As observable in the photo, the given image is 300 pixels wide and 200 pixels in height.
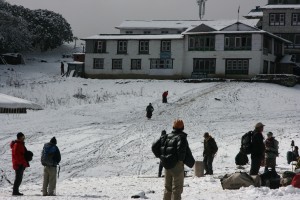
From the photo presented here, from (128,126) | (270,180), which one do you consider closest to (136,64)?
(128,126)

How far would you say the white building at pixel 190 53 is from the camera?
60781mm

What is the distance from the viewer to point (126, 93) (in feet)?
163

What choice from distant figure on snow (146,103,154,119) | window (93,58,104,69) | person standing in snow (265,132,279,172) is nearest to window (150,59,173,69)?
window (93,58,104,69)

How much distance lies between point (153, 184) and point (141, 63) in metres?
50.2

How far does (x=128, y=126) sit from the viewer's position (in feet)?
112

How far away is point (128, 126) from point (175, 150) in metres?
25.0

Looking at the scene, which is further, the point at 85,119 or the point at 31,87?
the point at 31,87

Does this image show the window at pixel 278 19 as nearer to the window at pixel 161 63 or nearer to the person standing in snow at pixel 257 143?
the window at pixel 161 63

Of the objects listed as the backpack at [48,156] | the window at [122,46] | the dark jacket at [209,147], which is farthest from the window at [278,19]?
the backpack at [48,156]

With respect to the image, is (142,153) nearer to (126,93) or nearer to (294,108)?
(294,108)

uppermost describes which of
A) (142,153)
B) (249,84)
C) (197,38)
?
(197,38)

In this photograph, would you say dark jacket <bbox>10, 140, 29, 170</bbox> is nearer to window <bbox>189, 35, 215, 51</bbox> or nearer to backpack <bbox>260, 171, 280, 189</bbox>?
backpack <bbox>260, 171, 280, 189</bbox>

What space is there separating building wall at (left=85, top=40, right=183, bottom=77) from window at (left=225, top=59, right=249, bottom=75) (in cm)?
619

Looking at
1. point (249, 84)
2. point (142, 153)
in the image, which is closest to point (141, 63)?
point (249, 84)
